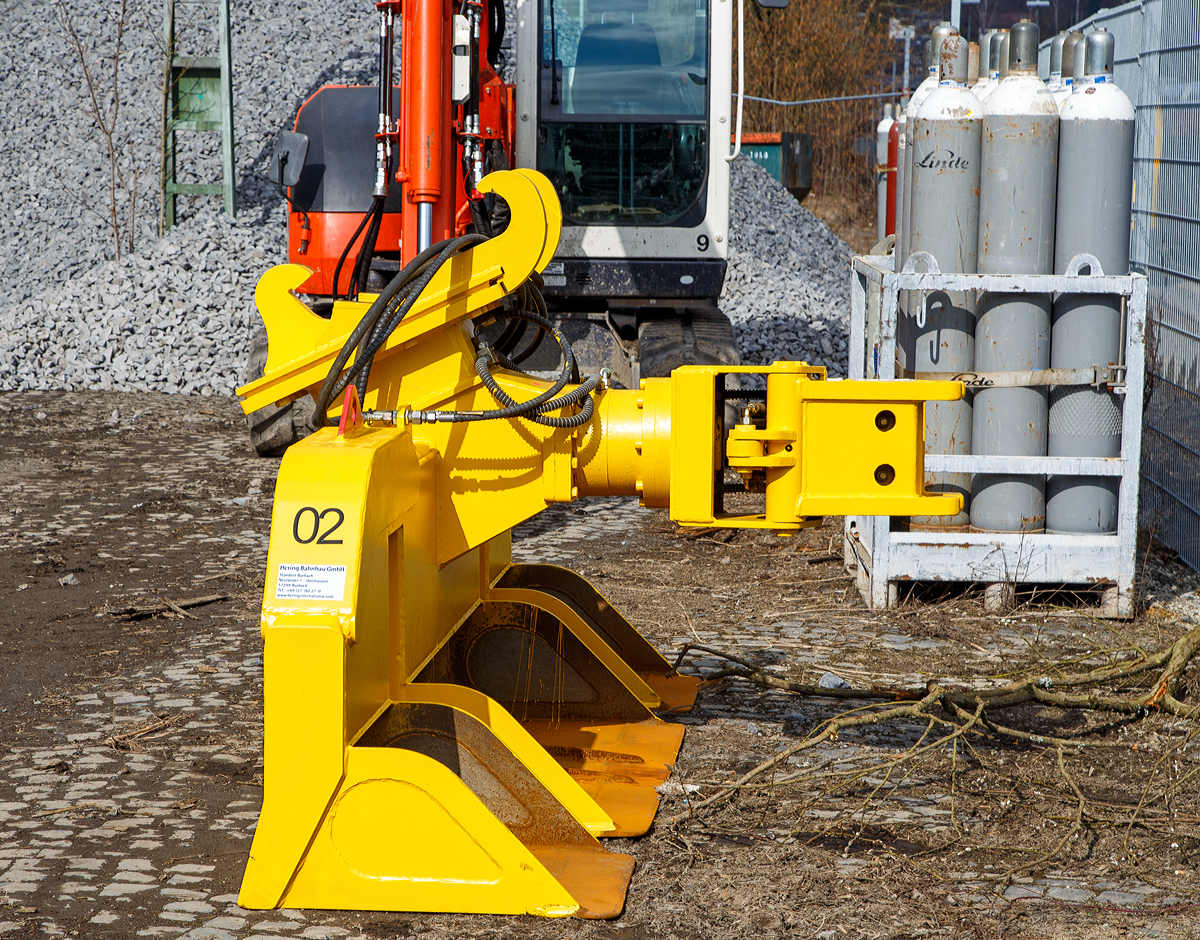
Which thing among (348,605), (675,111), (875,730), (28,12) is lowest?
(875,730)

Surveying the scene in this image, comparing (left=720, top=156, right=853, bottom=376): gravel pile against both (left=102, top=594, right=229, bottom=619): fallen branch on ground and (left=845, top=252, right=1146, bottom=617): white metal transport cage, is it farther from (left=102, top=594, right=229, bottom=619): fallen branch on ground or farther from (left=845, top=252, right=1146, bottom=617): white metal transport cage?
(left=102, top=594, right=229, bottom=619): fallen branch on ground

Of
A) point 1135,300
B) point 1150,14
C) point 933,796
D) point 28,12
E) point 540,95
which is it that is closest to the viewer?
point 933,796

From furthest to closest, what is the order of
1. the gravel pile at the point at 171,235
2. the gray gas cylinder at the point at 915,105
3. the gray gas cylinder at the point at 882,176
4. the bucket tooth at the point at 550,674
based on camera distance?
the gravel pile at the point at 171,235, the gray gas cylinder at the point at 882,176, the gray gas cylinder at the point at 915,105, the bucket tooth at the point at 550,674

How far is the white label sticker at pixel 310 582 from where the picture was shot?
296 centimetres

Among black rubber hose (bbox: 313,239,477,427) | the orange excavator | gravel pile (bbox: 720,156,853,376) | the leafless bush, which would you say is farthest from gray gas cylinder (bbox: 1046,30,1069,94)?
the leafless bush

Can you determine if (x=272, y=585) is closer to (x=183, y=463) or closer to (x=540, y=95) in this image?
(x=540, y=95)

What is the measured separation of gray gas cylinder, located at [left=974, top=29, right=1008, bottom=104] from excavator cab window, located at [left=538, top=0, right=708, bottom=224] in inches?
94.9

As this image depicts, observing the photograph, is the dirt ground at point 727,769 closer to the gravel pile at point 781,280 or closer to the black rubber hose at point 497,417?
the black rubber hose at point 497,417

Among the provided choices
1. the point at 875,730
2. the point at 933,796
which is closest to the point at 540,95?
the point at 875,730

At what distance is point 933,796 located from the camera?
3.73 m

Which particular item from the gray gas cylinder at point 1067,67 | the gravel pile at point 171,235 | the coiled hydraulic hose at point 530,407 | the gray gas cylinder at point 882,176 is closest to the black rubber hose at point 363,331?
the coiled hydraulic hose at point 530,407

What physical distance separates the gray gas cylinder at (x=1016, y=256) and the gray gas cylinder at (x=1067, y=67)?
0.19m

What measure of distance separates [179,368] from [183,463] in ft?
11.8

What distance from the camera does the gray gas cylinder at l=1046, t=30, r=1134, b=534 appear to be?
5.38 m
